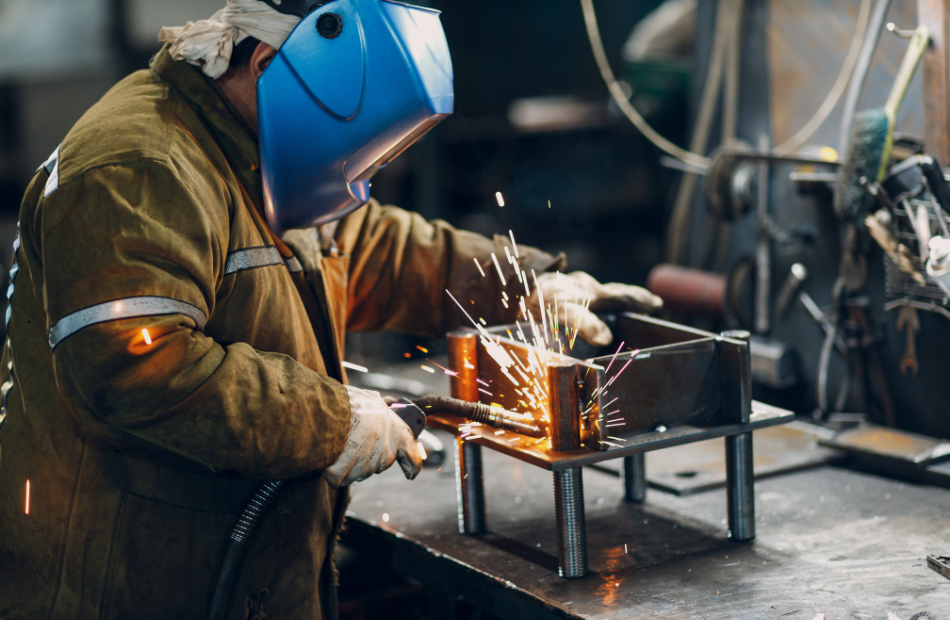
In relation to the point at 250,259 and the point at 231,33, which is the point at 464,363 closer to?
the point at 250,259

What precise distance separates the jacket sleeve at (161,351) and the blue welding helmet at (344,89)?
0.18 m

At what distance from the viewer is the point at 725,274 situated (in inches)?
124

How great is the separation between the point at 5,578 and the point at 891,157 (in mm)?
2100

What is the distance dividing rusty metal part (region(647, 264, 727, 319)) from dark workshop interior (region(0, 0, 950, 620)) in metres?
0.01

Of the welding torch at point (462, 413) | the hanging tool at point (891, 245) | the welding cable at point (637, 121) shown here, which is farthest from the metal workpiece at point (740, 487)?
the welding cable at point (637, 121)

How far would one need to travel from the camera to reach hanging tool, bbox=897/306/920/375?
2.35 meters

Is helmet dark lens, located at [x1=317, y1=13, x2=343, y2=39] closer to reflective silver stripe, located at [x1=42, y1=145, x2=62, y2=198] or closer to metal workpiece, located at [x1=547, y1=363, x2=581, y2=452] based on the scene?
reflective silver stripe, located at [x1=42, y1=145, x2=62, y2=198]

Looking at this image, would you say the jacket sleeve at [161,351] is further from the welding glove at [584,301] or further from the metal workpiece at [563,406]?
the welding glove at [584,301]

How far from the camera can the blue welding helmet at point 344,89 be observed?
63.1 inches

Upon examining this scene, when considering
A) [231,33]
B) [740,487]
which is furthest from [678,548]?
[231,33]

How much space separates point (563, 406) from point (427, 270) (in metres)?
0.69

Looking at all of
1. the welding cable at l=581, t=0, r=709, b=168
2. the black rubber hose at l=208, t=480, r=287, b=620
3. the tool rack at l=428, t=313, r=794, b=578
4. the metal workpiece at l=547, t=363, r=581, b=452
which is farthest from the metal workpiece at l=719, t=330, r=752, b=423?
the welding cable at l=581, t=0, r=709, b=168

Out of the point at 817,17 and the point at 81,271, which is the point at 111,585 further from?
the point at 817,17

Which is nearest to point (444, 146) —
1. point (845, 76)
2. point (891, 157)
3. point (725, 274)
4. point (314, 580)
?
point (725, 274)
